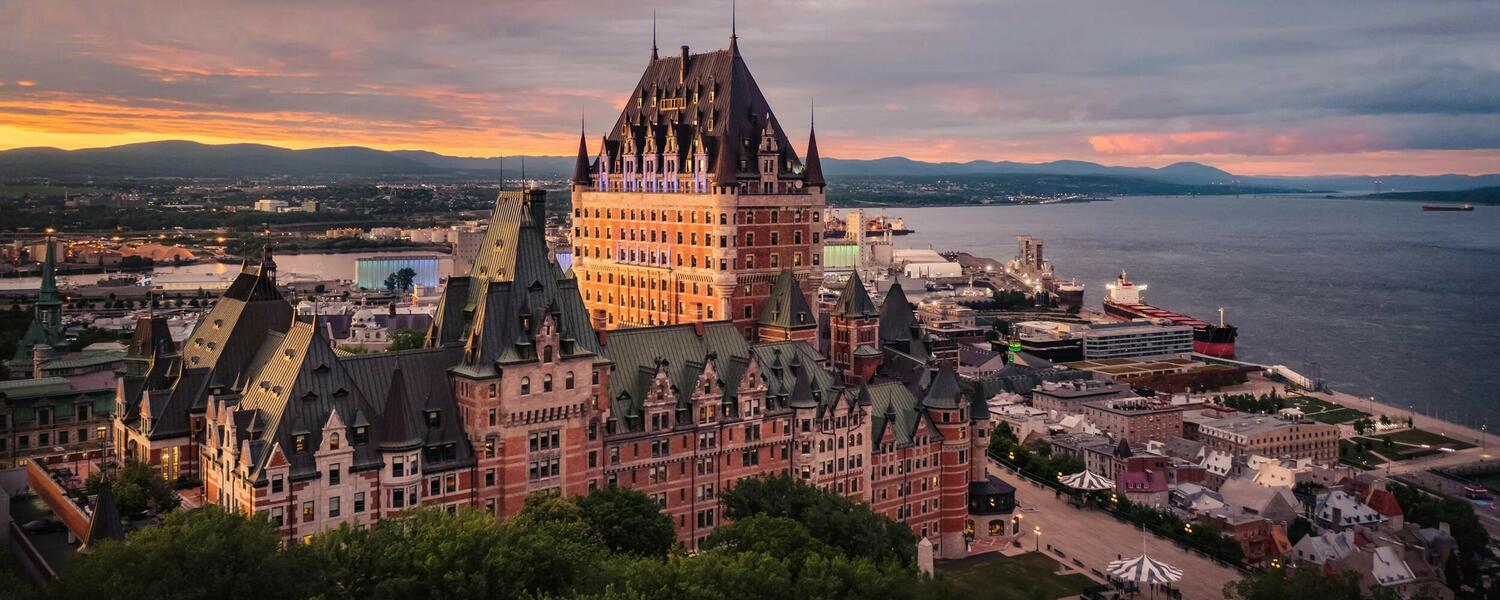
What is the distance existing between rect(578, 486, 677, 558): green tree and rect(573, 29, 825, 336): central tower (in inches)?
1359

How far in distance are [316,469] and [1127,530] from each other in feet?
220

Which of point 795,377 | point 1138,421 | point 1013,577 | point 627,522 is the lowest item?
point 1138,421

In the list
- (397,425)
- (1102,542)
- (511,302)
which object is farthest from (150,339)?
(1102,542)

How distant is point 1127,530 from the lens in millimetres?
102250

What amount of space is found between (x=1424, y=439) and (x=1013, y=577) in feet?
343

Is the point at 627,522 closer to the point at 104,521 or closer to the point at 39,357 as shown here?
A: the point at 104,521

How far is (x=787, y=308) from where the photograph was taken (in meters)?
98.2

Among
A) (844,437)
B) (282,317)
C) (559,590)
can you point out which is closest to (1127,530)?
(844,437)

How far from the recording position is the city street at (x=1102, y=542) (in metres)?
92.4

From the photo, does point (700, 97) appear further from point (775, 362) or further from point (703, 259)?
point (775, 362)

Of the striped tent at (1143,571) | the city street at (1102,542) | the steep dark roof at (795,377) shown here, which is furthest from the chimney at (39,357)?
the striped tent at (1143,571)

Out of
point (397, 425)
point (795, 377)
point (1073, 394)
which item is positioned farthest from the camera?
point (1073, 394)

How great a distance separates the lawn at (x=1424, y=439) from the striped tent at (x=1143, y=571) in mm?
94255

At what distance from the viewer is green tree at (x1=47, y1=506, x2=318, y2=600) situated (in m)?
50.4
